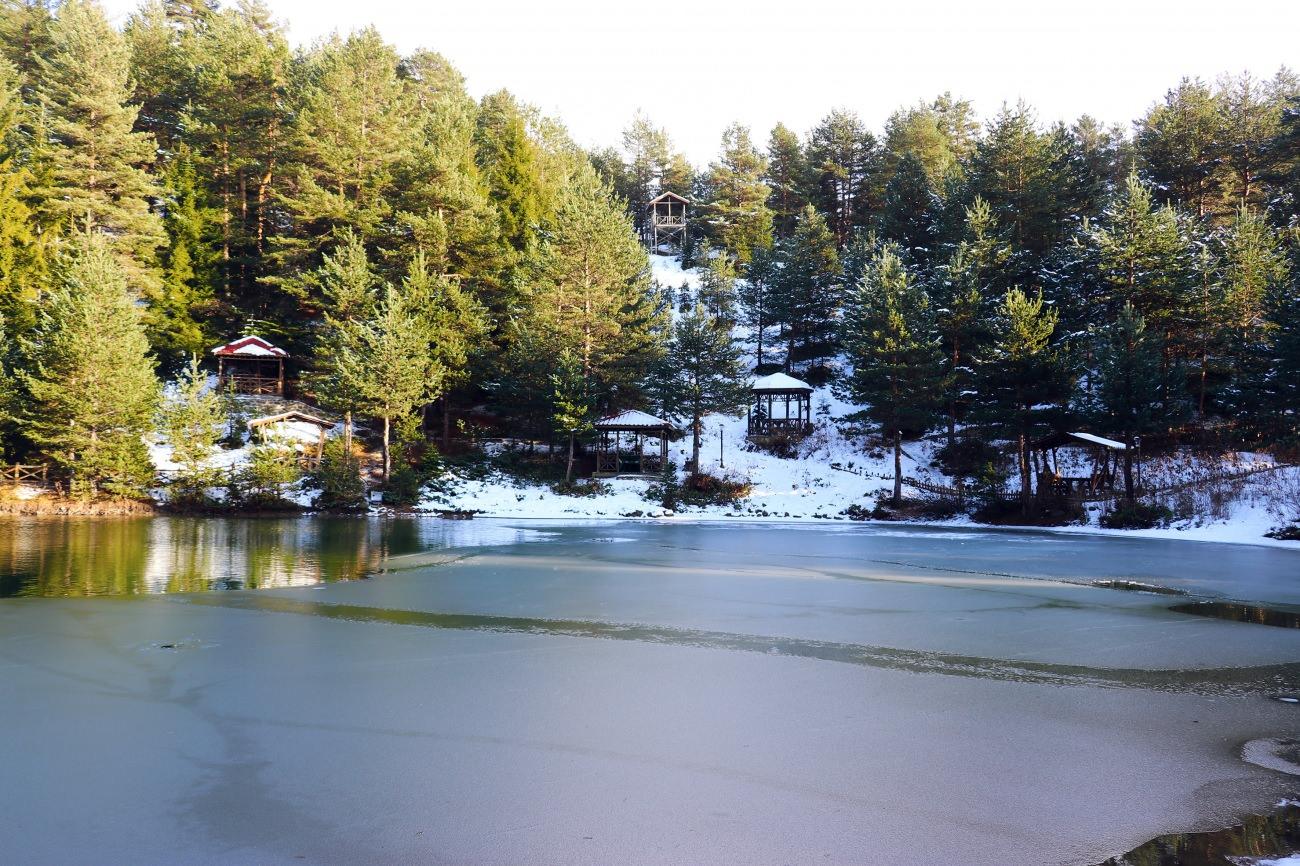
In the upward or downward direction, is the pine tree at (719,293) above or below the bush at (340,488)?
above

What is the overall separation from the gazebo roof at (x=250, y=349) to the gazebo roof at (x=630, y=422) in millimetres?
16633

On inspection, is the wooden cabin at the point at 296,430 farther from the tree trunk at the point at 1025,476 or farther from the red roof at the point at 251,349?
the tree trunk at the point at 1025,476

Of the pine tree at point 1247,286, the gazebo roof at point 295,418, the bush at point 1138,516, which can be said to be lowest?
the bush at point 1138,516

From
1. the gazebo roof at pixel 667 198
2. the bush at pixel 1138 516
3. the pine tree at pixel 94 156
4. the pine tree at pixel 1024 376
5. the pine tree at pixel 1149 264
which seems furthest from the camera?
the gazebo roof at pixel 667 198

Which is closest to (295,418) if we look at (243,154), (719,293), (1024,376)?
(243,154)

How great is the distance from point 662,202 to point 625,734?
249 feet

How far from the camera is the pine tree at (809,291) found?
1950 inches

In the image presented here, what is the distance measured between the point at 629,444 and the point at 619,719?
34936 mm

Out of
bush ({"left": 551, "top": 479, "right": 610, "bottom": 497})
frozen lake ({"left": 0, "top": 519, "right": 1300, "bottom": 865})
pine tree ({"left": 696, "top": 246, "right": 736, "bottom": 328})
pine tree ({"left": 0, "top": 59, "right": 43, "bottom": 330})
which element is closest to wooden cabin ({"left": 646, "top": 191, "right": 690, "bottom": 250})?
pine tree ({"left": 696, "top": 246, "right": 736, "bottom": 328})

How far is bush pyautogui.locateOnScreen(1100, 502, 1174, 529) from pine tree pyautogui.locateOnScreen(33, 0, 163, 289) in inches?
1744

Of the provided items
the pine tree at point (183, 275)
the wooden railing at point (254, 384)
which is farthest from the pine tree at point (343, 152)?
the wooden railing at point (254, 384)

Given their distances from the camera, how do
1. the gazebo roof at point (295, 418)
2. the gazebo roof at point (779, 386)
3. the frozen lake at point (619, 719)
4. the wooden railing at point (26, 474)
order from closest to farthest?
1. the frozen lake at point (619, 719)
2. the wooden railing at point (26, 474)
3. the gazebo roof at point (295, 418)
4. the gazebo roof at point (779, 386)

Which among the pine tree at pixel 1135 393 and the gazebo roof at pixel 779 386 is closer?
the pine tree at pixel 1135 393

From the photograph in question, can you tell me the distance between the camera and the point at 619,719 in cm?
595
